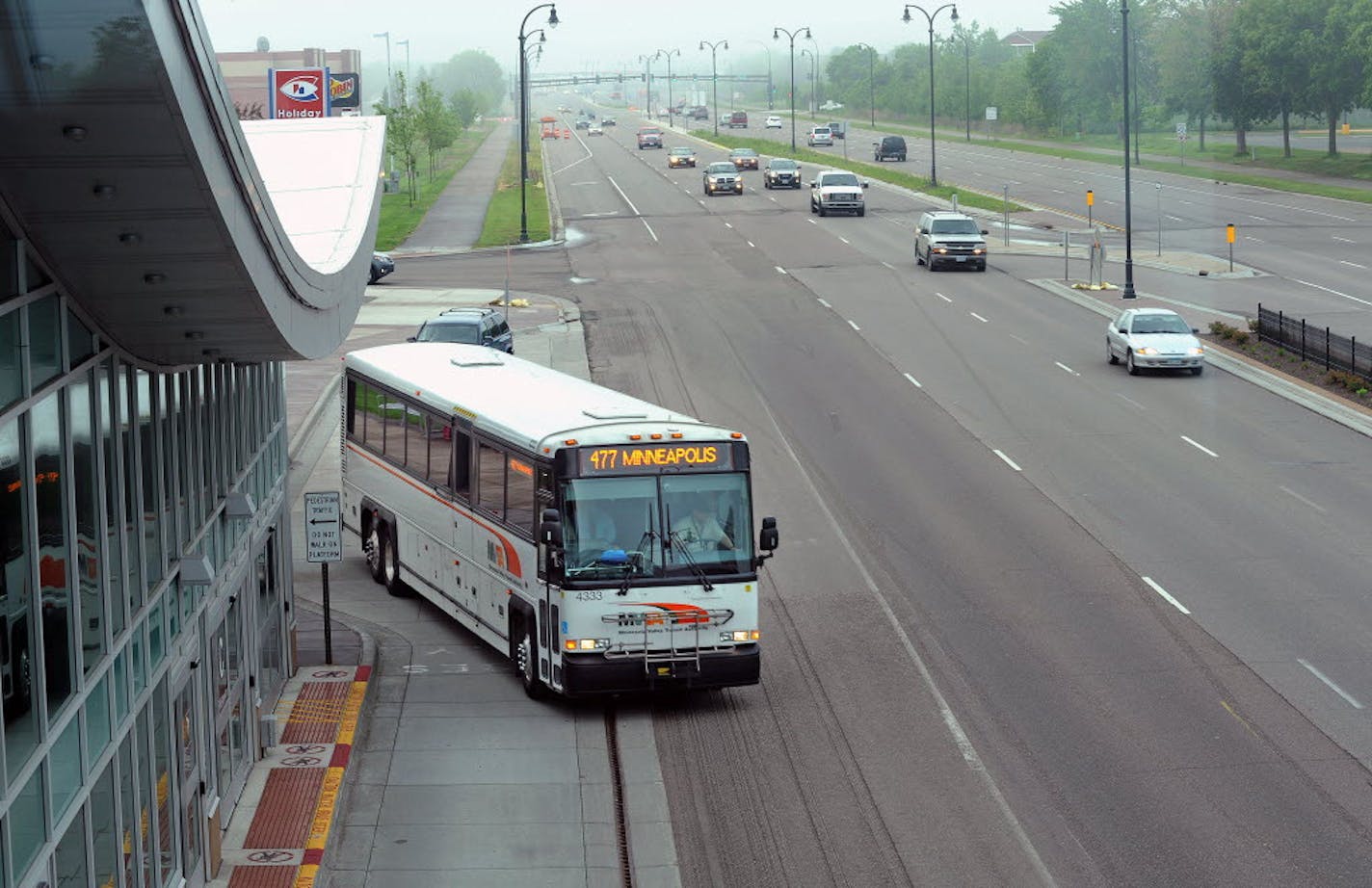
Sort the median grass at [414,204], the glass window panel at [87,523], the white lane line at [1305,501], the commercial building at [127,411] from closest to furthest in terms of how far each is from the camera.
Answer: the commercial building at [127,411] → the glass window panel at [87,523] → the white lane line at [1305,501] → the median grass at [414,204]

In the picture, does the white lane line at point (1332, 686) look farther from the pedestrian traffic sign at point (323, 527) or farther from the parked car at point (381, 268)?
the parked car at point (381, 268)

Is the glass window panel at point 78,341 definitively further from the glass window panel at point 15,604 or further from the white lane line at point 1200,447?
the white lane line at point 1200,447

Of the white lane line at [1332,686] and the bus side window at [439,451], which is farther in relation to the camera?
the bus side window at [439,451]

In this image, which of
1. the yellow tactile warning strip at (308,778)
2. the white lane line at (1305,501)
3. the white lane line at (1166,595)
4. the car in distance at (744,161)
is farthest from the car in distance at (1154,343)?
the car in distance at (744,161)

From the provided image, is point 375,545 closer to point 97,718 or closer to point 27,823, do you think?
point 97,718

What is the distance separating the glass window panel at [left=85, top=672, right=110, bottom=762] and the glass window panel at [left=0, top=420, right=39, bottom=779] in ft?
3.91

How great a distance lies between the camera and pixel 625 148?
429 feet

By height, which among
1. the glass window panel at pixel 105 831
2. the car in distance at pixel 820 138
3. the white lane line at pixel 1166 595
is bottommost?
the white lane line at pixel 1166 595

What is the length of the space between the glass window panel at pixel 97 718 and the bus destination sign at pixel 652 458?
741cm

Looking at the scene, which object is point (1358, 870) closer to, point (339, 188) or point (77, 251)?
point (77, 251)

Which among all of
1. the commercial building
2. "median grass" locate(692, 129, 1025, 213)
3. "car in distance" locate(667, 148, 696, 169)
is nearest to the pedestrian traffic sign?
the commercial building

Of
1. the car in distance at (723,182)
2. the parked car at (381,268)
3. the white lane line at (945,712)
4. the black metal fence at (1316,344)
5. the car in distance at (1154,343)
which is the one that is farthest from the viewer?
the car in distance at (723,182)

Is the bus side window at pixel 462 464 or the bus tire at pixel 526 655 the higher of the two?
the bus side window at pixel 462 464

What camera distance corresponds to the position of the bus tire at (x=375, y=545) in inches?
990
